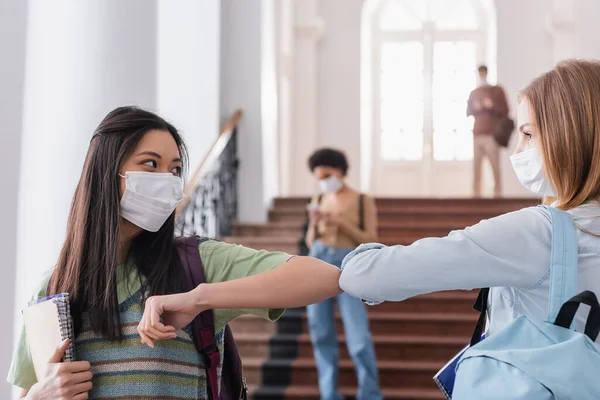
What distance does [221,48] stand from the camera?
8.48 metres

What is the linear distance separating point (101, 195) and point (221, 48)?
684cm

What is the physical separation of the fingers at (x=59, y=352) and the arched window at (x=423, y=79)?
36.6 feet

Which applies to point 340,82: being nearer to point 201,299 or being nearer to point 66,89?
point 66,89

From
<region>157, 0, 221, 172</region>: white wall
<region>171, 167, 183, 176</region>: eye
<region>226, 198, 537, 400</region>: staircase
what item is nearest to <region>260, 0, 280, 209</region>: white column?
<region>157, 0, 221, 172</region>: white wall

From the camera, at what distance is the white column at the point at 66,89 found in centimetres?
357

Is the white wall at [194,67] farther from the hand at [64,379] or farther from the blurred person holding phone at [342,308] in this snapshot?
the hand at [64,379]

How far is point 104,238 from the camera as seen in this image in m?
1.85

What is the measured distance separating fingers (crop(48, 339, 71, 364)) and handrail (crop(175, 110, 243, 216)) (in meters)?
3.80

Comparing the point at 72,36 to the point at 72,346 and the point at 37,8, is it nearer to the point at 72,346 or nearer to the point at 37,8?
the point at 37,8

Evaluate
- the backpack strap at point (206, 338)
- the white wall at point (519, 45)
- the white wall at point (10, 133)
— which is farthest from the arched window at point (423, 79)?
the backpack strap at point (206, 338)

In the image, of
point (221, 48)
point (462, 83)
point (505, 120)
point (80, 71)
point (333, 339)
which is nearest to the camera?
point (80, 71)

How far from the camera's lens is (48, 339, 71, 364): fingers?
1656 mm

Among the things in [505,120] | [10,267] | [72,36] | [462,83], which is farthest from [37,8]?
[462,83]

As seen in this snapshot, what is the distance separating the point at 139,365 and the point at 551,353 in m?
0.87
